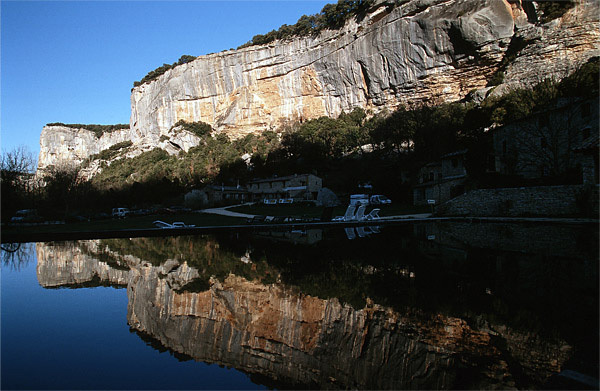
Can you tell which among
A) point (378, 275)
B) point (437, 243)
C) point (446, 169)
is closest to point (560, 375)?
point (378, 275)

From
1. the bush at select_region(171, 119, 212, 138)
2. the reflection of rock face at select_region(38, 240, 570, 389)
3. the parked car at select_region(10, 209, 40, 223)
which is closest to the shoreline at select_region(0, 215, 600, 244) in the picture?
the parked car at select_region(10, 209, 40, 223)

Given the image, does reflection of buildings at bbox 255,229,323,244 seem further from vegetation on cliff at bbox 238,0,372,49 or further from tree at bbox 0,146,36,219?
vegetation on cliff at bbox 238,0,372,49

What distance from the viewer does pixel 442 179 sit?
30.0 meters

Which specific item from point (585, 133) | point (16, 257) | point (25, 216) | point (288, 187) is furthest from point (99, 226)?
point (585, 133)

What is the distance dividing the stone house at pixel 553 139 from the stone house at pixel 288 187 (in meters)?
23.9

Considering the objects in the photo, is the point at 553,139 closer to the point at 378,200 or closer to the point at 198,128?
the point at 378,200

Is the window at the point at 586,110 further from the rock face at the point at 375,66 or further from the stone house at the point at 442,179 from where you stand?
the rock face at the point at 375,66

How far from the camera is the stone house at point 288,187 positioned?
46.8m

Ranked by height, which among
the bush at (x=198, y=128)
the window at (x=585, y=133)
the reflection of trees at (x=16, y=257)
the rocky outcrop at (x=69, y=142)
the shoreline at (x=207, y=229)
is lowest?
the reflection of trees at (x=16, y=257)

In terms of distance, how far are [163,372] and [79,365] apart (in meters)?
1.10

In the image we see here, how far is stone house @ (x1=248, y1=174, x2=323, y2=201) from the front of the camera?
46.8 meters

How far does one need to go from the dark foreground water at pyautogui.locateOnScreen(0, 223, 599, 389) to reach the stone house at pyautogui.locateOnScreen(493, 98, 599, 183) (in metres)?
16.6

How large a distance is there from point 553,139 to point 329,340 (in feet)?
84.4

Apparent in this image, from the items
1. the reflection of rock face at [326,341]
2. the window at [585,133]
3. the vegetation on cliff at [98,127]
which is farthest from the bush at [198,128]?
the reflection of rock face at [326,341]
